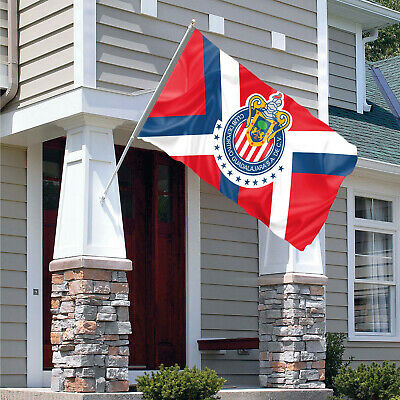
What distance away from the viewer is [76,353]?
850 centimetres

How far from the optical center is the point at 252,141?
9023 millimetres

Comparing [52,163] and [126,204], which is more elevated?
[52,163]

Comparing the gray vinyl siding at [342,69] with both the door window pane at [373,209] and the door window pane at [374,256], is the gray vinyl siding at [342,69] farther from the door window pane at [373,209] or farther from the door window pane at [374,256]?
the door window pane at [374,256]

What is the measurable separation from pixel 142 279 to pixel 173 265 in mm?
450

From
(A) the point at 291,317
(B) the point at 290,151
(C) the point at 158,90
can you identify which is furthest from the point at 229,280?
(C) the point at 158,90

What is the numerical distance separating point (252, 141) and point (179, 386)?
2.54 m

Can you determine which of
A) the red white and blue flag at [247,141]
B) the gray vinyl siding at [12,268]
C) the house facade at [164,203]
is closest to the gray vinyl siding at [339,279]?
the house facade at [164,203]

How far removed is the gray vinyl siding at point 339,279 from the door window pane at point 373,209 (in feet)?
1.37

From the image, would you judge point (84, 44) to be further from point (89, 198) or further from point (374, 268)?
point (374, 268)

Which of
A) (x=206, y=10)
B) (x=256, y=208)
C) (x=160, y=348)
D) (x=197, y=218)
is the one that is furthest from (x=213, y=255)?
(x=206, y=10)

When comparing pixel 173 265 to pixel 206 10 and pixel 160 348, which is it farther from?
pixel 206 10

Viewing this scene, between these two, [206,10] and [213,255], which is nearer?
[206,10]

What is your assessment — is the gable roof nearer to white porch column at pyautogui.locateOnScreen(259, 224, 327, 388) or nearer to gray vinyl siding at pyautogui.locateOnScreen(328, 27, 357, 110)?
gray vinyl siding at pyautogui.locateOnScreen(328, 27, 357, 110)

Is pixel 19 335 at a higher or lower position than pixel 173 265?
lower
